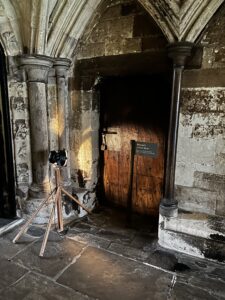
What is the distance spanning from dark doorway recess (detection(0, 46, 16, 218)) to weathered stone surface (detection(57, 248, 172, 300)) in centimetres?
136

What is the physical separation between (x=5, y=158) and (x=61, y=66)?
1.40 meters

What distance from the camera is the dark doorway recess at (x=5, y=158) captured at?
2992 millimetres

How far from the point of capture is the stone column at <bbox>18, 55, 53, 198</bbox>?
2.87 meters

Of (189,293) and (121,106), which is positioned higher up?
(121,106)

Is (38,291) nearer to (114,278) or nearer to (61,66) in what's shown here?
(114,278)

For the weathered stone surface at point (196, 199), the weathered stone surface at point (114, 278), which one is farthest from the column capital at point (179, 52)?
the weathered stone surface at point (114, 278)

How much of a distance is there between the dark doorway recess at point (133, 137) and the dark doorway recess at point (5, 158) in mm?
1236

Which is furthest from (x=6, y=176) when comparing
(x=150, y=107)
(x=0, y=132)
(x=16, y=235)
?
(x=150, y=107)

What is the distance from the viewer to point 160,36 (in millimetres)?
2592

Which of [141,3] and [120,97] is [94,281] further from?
[141,3]

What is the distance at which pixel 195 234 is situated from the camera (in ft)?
8.37

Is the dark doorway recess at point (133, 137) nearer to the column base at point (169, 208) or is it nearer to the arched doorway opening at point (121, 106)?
the arched doorway opening at point (121, 106)

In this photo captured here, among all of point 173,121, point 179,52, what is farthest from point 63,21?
point 173,121

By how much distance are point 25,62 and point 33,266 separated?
2228 mm
